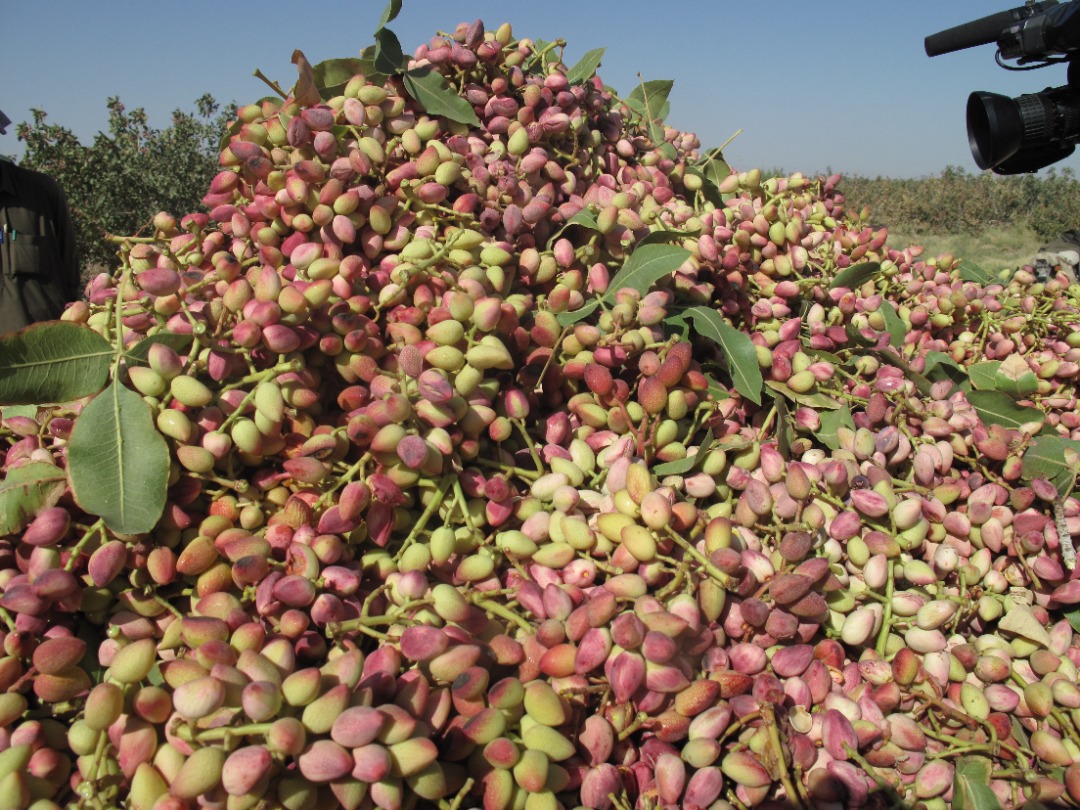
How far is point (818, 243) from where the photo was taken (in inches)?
62.8

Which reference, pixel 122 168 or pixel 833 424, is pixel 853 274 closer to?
pixel 833 424

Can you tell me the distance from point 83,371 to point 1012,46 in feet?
9.10

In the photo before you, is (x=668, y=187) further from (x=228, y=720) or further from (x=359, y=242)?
(x=228, y=720)

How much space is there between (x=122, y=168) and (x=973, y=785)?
11.5m

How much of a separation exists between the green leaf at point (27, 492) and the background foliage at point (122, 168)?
8646 millimetres

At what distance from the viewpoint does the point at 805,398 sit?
1196mm

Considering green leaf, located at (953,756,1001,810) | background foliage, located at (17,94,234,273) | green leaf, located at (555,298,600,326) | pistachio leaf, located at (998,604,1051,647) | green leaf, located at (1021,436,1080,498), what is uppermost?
background foliage, located at (17,94,234,273)

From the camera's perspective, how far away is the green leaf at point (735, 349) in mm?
1123

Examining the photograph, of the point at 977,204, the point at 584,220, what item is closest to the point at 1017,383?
the point at 584,220

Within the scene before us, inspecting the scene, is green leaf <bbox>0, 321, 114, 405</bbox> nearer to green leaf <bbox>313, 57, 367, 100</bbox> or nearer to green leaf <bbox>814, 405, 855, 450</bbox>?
green leaf <bbox>313, 57, 367, 100</bbox>

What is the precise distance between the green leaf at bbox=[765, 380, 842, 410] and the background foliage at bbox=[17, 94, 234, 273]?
8.70 metres

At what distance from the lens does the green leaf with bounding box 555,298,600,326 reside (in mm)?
1110

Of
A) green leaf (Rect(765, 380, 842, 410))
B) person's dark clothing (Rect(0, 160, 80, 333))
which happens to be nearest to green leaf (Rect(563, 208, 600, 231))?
green leaf (Rect(765, 380, 842, 410))

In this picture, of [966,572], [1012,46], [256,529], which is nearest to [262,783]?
[256,529]
